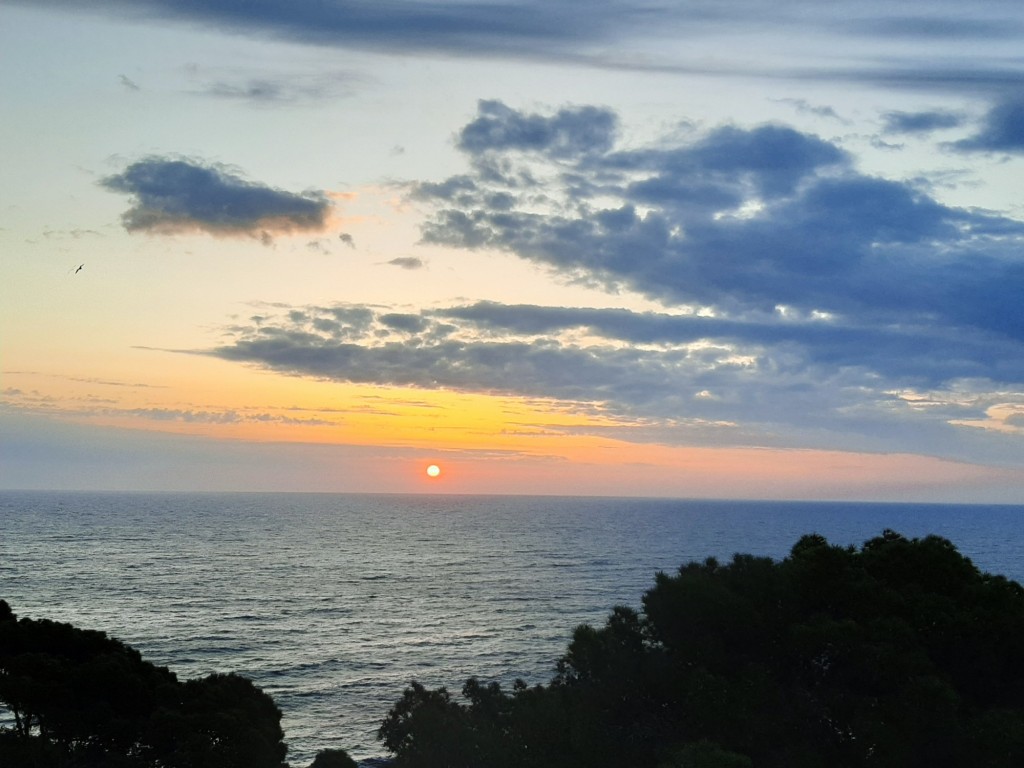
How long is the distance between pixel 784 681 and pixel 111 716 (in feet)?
72.7

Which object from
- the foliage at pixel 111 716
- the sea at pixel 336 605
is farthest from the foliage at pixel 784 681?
the sea at pixel 336 605

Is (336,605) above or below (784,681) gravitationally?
below

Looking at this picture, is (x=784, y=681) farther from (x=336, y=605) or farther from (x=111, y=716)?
(x=336, y=605)

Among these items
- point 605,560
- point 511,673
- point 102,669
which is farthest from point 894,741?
point 605,560

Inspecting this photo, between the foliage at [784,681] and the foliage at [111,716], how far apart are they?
5.45 meters

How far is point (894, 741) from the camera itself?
89.2 feet

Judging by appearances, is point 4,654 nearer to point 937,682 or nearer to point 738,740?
point 738,740

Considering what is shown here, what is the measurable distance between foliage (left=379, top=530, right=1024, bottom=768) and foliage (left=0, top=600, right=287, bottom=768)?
5.45 meters

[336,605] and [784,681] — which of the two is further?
[336,605]

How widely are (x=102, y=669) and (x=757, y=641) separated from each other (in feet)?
72.0

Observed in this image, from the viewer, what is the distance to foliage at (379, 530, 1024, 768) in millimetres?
27688

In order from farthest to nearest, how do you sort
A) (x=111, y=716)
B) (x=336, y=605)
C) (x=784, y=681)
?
(x=336, y=605) < (x=784, y=681) < (x=111, y=716)

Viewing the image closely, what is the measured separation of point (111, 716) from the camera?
93.3 ft

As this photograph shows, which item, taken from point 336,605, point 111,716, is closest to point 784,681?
point 111,716
